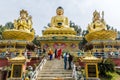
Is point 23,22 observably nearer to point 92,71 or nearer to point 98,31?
point 98,31

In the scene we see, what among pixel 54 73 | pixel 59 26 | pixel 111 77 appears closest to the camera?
pixel 54 73

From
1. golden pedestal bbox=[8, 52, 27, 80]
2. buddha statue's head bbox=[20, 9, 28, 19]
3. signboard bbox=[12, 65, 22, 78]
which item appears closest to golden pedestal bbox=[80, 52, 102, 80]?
golden pedestal bbox=[8, 52, 27, 80]

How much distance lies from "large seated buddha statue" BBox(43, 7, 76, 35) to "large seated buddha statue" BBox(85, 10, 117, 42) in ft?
7.30

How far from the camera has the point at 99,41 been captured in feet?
77.3

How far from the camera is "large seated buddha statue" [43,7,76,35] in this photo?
26422 millimetres

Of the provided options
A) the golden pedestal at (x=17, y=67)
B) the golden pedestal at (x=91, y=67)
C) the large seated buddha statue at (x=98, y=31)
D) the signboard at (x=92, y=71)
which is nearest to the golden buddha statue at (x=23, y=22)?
the large seated buddha statue at (x=98, y=31)

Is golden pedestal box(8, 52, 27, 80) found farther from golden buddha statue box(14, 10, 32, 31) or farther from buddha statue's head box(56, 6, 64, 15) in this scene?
buddha statue's head box(56, 6, 64, 15)

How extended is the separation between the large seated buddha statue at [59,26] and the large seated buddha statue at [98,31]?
222 cm

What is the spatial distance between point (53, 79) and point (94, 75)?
Result: 2286 millimetres

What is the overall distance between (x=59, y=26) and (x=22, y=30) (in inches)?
182

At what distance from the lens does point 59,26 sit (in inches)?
1079

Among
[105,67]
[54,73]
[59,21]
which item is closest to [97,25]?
[59,21]

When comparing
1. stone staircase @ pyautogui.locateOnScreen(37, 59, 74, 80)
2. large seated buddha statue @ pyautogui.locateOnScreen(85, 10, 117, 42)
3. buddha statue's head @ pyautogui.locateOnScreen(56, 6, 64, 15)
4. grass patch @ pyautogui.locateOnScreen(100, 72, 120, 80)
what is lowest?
grass patch @ pyautogui.locateOnScreen(100, 72, 120, 80)

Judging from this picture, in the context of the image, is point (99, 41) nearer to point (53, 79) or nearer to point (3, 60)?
point (3, 60)
